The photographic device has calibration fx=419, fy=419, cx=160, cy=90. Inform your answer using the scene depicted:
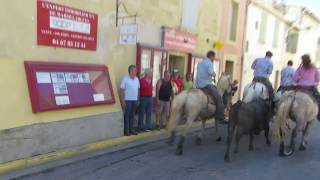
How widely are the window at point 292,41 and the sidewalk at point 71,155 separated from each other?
2258 cm

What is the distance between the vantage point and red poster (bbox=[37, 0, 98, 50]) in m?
8.49

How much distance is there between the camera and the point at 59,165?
25.4 ft

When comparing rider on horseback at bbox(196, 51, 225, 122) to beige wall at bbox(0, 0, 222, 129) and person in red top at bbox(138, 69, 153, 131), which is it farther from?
beige wall at bbox(0, 0, 222, 129)

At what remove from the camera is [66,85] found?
8.91 meters

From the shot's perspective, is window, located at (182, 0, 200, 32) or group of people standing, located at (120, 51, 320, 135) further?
window, located at (182, 0, 200, 32)

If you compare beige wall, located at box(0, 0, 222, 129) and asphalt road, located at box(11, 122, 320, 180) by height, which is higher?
beige wall, located at box(0, 0, 222, 129)

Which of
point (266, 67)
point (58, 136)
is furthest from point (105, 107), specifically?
point (266, 67)

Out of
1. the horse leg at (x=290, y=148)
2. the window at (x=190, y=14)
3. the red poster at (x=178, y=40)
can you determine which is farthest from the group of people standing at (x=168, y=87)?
the window at (x=190, y=14)

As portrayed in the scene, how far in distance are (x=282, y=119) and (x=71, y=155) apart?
452 cm

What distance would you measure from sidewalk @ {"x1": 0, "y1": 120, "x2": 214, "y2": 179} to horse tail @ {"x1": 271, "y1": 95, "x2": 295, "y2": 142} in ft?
6.82

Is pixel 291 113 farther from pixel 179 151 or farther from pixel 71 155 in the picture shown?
pixel 71 155

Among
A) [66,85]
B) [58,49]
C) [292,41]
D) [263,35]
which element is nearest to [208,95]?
[66,85]

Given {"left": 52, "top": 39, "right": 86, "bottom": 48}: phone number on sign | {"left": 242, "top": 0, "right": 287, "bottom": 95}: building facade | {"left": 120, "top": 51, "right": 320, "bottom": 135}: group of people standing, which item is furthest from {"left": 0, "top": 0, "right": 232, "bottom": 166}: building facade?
{"left": 242, "top": 0, "right": 287, "bottom": 95}: building facade

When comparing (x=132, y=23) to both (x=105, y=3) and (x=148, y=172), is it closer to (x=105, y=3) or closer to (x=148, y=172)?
(x=105, y=3)
